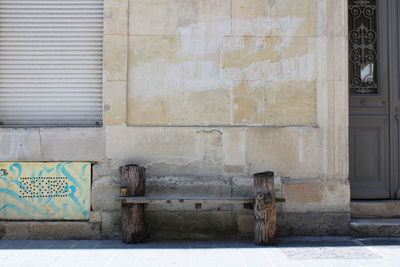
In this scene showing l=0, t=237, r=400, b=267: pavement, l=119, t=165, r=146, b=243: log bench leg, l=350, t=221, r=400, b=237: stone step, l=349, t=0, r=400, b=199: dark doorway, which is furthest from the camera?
l=349, t=0, r=400, b=199: dark doorway

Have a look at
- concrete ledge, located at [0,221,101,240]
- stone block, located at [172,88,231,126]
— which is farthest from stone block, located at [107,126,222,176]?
concrete ledge, located at [0,221,101,240]

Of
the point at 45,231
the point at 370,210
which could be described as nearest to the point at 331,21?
the point at 370,210

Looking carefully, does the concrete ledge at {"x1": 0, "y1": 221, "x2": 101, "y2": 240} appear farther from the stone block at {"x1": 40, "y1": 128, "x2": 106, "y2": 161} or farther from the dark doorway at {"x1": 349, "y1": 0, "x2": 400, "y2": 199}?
the dark doorway at {"x1": 349, "y1": 0, "x2": 400, "y2": 199}

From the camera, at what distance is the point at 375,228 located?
531 cm

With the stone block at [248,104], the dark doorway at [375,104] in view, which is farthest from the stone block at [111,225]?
the dark doorway at [375,104]

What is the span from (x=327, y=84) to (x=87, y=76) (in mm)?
3128

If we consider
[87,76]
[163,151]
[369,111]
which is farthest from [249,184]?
[87,76]

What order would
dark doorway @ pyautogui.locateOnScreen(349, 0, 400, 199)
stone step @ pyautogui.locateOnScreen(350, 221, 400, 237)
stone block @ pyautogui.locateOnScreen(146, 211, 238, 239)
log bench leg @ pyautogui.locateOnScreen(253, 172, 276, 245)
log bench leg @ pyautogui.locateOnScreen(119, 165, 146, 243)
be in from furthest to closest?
dark doorway @ pyautogui.locateOnScreen(349, 0, 400, 199)
stone block @ pyautogui.locateOnScreen(146, 211, 238, 239)
stone step @ pyautogui.locateOnScreen(350, 221, 400, 237)
log bench leg @ pyautogui.locateOnScreen(119, 165, 146, 243)
log bench leg @ pyautogui.locateOnScreen(253, 172, 276, 245)

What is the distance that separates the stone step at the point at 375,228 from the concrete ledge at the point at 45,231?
325 cm

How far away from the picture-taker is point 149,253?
4613 millimetres

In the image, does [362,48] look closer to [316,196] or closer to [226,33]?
[226,33]

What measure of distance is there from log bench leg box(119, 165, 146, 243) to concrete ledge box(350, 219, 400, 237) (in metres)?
2.64

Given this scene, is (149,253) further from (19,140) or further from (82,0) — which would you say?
(82,0)

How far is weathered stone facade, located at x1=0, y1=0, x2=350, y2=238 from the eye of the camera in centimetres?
543
